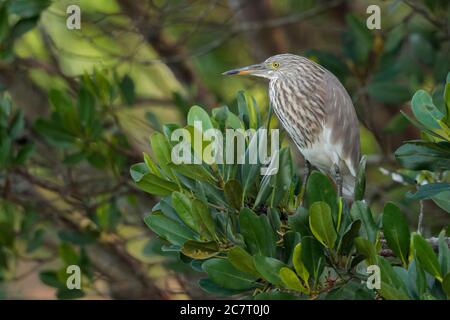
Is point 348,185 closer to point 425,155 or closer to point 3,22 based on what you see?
point 425,155

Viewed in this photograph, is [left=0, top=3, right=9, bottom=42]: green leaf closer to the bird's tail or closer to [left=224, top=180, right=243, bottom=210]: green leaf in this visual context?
the bird's tail

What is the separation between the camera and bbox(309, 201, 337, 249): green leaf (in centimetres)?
243

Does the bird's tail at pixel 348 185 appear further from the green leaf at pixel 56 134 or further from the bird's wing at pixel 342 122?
the green leaf at pixel 56 134

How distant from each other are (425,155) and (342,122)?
2.04 feet

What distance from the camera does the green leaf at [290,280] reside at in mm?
2426

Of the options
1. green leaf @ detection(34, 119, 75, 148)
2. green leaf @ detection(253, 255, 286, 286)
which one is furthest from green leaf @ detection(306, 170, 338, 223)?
green leaf @ detection(34, 119, 75, 148)

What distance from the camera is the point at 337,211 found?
258cm

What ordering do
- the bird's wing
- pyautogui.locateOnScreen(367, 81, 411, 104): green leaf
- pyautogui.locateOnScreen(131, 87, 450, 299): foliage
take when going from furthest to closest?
1. pyautogui.locateOnScreen(367, 81, 411, 104): green leaf
2. the bird's wing
3. pyautogui.locateOnScreen(131, 87, 450, 299): foliage

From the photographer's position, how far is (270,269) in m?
2.46

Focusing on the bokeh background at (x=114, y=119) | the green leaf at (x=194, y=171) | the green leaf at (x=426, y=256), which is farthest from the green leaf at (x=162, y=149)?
the bokeh background at (x=114, y=119)

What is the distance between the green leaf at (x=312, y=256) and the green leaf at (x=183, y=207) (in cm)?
34

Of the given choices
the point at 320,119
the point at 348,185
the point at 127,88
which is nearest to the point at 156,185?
the point at 320,119
